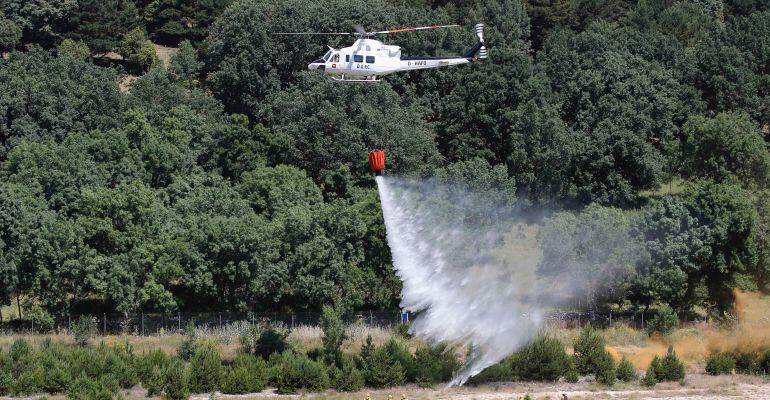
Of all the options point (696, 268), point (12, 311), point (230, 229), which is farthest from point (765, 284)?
point (12, 311)

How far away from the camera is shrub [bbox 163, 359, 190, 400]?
6500 cm

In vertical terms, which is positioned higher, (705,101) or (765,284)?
(705,101)

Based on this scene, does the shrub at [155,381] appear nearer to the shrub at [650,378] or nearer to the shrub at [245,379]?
the shrub at [245,379]

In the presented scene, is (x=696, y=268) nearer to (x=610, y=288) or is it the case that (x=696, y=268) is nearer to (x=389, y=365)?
(x=610, y=288)

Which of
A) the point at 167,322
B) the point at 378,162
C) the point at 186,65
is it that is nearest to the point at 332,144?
the point at 167,322

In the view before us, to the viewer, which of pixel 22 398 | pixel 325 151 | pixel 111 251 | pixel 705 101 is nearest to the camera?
pixel 22 398

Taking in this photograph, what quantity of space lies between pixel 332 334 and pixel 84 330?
Answer: 13.0 metres

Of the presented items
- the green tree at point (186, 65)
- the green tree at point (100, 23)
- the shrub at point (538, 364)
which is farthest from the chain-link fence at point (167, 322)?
the green tree at point (100, 23)

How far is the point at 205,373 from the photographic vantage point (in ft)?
218

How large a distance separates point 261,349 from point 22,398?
12.3 m

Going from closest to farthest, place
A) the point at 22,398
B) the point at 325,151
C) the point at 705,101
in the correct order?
the point at 22,398
the point at 325,151
the point at 705,101

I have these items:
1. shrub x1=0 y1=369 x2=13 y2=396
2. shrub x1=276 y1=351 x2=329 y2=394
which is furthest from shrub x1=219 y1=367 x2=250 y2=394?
shrub x1=0 y1=369 x2=13 y2=396

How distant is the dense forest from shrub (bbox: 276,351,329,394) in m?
8.37

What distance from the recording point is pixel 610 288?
77.2 metres
